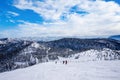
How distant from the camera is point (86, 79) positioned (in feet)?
55.1

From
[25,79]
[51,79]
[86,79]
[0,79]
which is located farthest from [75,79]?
[0,79]

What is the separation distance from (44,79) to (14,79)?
353 centimetres

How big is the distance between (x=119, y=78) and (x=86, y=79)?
10.9 feet

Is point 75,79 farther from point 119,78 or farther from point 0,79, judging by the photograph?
point 0,79

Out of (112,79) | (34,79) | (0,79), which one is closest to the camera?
(112,79)

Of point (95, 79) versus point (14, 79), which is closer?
point (95, 79)

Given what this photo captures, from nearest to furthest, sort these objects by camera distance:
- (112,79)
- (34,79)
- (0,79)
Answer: (112,79), (34,79), (0,79)

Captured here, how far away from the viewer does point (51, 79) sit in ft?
57.5

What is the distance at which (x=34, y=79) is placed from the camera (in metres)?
17.7

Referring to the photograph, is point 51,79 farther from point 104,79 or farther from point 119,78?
point 119,78

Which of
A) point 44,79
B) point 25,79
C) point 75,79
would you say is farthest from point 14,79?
point 75,79

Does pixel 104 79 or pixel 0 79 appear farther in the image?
pixel 0 79

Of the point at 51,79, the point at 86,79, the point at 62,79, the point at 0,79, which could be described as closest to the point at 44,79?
the point at 51,79

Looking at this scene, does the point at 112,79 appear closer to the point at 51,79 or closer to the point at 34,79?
the point at 51,79
